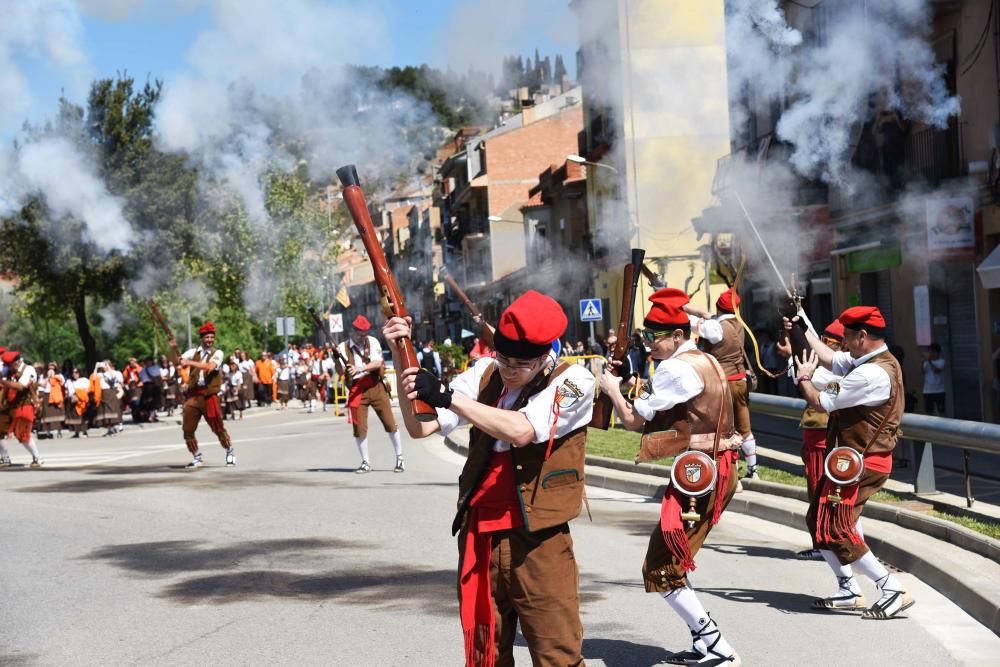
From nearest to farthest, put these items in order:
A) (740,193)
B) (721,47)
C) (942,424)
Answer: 1. (942,424)
2. (740,193)
3. (721,47)

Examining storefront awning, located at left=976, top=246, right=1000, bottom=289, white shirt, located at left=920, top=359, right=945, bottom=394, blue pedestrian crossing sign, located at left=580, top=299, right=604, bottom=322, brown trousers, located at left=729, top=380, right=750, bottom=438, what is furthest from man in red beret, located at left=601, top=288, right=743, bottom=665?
blue pedestrian crossing sign, located at left=580, top=299, right=604, bottom=322

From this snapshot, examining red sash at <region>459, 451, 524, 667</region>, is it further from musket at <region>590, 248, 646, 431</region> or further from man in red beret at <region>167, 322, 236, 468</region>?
man in red beret at <region>167, 322, 236, 468</region>

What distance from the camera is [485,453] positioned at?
183 inches

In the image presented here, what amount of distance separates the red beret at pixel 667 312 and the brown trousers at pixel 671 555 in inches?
30.9

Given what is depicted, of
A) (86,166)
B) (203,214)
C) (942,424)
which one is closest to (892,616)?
(942,424)

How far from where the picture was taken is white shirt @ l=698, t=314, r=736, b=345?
433 inches

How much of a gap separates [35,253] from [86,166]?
3.01 meters

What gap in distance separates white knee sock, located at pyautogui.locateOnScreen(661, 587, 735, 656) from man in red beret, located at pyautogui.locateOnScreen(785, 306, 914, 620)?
1.38 metres

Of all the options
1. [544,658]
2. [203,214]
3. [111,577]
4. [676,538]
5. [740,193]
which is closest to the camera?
[544,658]

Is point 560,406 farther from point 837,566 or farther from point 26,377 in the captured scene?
point 26,377

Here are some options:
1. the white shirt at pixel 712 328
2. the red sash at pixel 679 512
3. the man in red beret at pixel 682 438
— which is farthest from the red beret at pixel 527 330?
the white shirt at pixel 712 328

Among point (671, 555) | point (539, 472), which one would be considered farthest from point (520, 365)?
point (671, 555)

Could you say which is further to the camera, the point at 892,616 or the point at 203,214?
the point at 203,214

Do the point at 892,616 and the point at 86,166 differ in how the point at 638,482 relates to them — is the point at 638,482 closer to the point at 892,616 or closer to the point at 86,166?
the point at 892,616
